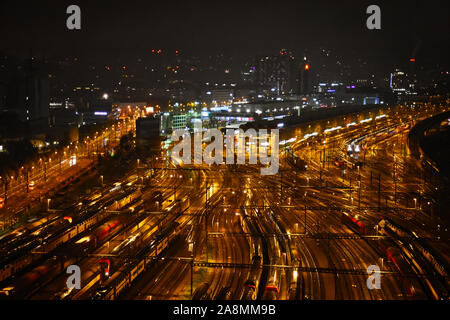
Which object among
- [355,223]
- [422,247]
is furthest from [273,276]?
[355,223]

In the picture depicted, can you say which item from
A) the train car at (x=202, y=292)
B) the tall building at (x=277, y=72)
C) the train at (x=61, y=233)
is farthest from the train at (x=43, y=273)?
the tall building at (x=277, y=72)

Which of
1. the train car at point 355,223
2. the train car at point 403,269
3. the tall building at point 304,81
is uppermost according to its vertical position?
the tall building at point 304,81

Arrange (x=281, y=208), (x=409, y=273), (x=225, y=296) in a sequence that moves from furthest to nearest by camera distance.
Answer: (x=281, y=208) < (x=409, y=273) < (x=225, y=296)

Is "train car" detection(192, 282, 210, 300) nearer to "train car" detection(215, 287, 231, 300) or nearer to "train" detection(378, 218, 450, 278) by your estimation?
"train car" detection(215, 287, 231, 300)

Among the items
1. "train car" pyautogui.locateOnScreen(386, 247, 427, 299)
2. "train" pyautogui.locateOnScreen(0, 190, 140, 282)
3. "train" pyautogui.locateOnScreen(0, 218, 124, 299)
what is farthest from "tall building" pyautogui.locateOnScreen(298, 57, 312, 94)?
"train" pyautogui.locateOnScreen(0, 218, 124, 299)

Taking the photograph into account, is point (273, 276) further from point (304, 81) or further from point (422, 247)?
point (304, 81)

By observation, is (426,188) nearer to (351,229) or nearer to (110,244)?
(351,229)

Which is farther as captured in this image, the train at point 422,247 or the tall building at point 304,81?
Result: the tall building at point 304,81

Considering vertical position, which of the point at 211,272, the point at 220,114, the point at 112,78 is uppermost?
the point at 112,78

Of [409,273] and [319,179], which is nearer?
[409,273]

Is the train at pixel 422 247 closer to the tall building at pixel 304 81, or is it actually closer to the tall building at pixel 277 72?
the tall building at pixel 304 81

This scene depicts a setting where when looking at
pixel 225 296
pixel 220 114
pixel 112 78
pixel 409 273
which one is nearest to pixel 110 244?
pixel 225 296
